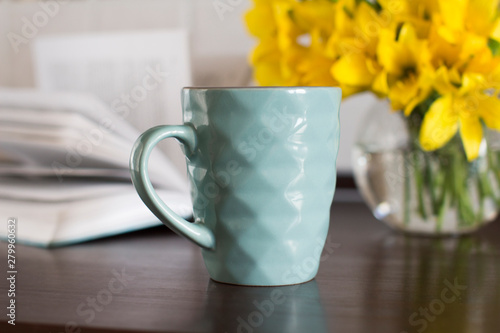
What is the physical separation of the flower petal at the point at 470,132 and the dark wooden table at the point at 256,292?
0.31 ft

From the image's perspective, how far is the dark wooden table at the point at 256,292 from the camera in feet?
1.11

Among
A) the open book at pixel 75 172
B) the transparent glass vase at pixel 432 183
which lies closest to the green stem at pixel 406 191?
the transparent glass vase at pixel 432 183

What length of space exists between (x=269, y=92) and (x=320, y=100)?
40 mm

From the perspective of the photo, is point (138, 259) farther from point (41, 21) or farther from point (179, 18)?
point (41, 21)

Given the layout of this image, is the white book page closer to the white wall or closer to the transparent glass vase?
the white wall

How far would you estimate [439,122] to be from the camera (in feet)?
1.71

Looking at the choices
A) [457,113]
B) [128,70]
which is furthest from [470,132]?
[128,70]

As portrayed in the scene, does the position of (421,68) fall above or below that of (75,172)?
above

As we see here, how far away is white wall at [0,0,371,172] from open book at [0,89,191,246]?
0.34 meters

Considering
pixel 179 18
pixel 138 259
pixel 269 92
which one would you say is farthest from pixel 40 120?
pixel 179 18

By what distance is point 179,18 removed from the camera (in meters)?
1.01

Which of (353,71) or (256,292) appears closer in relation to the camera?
(256,292)

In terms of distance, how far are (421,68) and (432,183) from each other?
0.43 ft

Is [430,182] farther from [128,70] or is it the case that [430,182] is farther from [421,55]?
[128,70]
